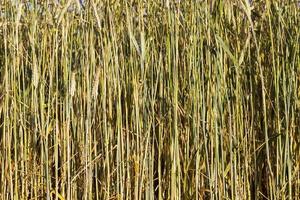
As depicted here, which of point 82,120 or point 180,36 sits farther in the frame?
point 180,36

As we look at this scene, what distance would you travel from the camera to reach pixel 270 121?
6.09 ft

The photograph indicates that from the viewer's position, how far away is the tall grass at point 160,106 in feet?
5.24

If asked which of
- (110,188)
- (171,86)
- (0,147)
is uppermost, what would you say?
(171,86)

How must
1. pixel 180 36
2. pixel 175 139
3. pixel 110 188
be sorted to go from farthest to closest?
pixel 180 36 → pixel 110 188 → pixel 175 139

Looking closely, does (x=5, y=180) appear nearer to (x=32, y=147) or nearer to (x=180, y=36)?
(x=32, y=147)

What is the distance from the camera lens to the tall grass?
62.9 inches

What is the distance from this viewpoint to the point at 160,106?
173 centimetres

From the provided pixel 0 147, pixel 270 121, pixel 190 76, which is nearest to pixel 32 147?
pixel 0 147

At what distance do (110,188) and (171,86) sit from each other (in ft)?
1.29

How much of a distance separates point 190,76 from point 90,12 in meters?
0.35

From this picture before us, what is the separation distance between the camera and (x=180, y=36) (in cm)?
190

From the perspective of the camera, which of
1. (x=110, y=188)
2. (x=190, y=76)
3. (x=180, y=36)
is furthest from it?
(x=180, y=36)

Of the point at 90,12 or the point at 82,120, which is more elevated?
the point at 90,12

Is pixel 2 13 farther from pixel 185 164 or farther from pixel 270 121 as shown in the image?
pixel 270 121
